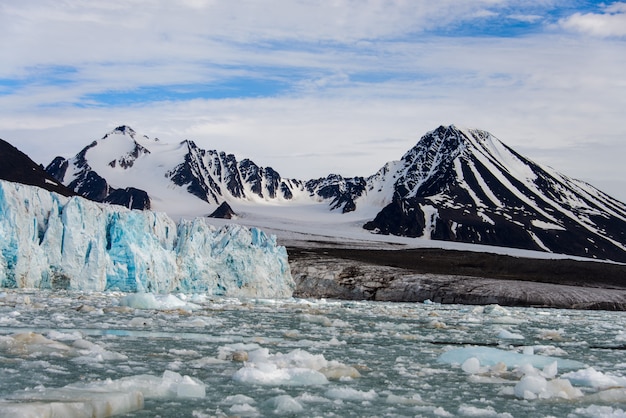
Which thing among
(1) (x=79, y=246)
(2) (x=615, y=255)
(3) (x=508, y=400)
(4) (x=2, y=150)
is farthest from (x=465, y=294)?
(2) (x=615, y=255)

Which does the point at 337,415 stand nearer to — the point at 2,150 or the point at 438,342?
the point at 438,342

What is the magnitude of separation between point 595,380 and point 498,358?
2.35m

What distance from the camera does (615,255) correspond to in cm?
13025

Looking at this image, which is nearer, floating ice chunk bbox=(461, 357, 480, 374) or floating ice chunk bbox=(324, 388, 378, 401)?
floating ice chunk bbox=(324, 388, 378, 401)

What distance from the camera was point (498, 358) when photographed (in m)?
12.8

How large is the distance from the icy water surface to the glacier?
15.2m

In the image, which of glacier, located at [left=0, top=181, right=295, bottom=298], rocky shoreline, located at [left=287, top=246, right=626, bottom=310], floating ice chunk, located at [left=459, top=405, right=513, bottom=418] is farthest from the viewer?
rocky shoreline, located at [left=287, top=246, right=626, bottom=310]

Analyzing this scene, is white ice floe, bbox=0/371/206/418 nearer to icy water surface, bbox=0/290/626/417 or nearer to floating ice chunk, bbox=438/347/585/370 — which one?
icy water surface, bbox=0/290/626/417

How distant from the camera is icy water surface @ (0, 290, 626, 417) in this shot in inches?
324

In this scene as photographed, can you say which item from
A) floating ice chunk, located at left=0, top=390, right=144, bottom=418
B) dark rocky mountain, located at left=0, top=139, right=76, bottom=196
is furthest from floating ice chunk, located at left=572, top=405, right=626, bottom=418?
dark rocky mountain, located at left=0, top=139, right=76, bottom=196

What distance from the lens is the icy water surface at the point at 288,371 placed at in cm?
823

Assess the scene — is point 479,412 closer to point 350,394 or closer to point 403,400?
point 403,400

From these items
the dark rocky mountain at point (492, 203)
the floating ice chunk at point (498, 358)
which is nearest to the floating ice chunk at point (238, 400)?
the floating ice chunk at point (498, 358)

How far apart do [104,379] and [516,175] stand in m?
172
